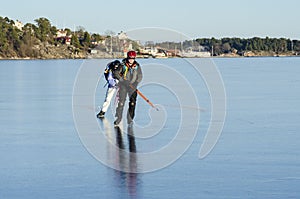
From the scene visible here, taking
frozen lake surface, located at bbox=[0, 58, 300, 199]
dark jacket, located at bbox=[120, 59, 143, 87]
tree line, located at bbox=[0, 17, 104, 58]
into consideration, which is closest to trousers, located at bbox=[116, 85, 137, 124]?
dark jacket, located at bbox=[120, 59, 143, 87]

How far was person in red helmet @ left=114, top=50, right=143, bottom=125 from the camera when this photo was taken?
1669cm

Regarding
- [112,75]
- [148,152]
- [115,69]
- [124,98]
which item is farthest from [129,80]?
[148,152]

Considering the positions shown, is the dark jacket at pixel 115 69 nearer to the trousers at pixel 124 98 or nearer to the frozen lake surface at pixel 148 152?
the trousers at pixel 124 98

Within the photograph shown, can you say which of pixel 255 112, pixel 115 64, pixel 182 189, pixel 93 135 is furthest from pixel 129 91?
pixel 182 189

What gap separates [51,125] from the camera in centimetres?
1702

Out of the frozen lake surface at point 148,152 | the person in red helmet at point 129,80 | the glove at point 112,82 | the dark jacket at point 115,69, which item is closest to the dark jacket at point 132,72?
the person in red helmet at point 129,80

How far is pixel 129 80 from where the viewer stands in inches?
666

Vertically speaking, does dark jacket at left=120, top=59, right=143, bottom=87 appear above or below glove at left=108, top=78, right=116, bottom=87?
above

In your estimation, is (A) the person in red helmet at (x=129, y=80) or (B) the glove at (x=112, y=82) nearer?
(A) the person in red helmet at (x=129, y=80)

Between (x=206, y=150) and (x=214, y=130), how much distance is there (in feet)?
9.15

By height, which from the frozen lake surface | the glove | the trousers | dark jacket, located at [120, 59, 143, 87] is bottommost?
the frozen lake surface

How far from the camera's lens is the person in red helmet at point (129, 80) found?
16.7 m

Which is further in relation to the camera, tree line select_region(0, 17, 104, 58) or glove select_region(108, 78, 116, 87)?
tree line select_region(0, 17, 104, 58)

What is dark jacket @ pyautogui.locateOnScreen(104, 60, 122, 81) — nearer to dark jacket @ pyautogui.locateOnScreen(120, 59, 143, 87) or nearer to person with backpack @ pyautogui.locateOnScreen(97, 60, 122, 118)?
person with backpack @ pyautogui.locateOnScreen(97, 60, 122, 118)
